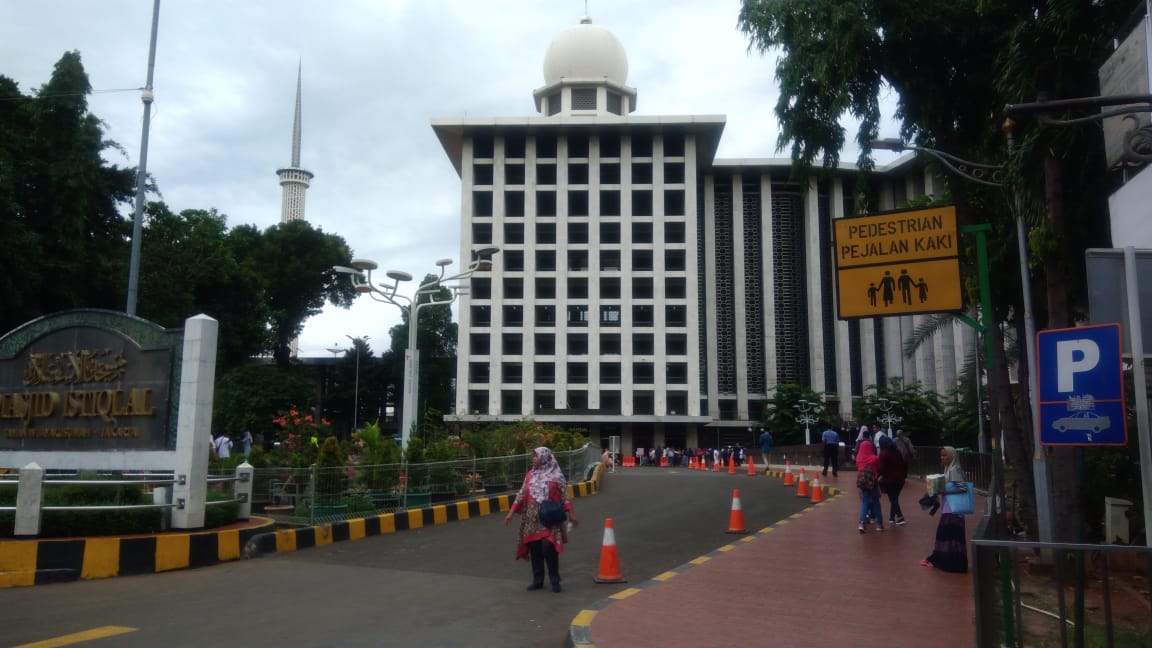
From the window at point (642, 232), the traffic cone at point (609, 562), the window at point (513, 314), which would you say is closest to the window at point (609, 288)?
the window at point (642, 232)

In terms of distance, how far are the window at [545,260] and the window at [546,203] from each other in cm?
305

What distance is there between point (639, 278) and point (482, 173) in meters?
13.9

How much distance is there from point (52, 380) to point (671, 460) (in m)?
44.4

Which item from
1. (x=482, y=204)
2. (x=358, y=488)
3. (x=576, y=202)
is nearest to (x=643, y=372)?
(x=576, y=202)

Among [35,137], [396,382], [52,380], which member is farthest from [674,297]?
[52,380]

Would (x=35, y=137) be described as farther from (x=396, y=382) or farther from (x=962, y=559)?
(x=396, y=382)

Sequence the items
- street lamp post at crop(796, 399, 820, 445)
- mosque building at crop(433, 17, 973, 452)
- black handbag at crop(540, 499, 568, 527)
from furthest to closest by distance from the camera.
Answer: mosque building at crop(433, 17, 973, 452)
street lamp post at crop(796, 399, 820, 445)
black handbag at crop(540, 499, 568, 527)

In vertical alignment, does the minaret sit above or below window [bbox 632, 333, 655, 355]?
above

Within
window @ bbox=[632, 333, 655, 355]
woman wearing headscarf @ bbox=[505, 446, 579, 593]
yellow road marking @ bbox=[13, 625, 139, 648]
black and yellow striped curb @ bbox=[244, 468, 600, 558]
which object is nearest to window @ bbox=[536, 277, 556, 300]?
window @ bbox=[632, 333, 655, 355]

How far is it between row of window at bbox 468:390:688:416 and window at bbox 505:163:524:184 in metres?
15.4

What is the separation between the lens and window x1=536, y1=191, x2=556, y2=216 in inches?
2500

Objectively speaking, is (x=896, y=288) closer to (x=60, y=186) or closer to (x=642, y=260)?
(x=60, y=186)

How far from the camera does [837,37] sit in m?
14.0

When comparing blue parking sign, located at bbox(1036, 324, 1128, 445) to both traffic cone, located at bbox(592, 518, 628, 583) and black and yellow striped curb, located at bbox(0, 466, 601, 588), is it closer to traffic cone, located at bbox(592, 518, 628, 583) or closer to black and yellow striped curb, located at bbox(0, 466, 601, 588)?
traffic cone, located at bbox(592, 518, 628, 583)
